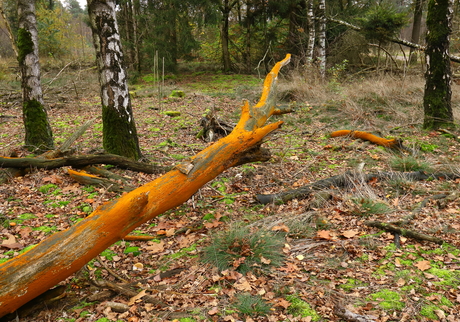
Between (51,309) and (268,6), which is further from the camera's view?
(268,6)

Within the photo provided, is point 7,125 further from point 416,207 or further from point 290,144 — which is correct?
point 416,207

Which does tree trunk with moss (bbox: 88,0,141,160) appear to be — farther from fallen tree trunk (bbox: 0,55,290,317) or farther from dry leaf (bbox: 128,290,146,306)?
dry leaf (bbox: 128,290,146,306)

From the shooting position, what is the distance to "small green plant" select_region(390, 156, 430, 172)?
5535 mm

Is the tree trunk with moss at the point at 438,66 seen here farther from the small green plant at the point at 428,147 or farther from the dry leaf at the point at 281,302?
the dry leaf at the point at 281,302

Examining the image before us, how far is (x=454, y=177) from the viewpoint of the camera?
521 centimetres

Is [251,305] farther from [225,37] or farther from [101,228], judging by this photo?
[225,37]

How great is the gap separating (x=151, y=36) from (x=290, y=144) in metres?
13.5

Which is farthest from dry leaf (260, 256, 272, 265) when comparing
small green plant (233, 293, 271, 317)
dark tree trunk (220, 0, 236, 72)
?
dark tree trunk (220, 0, 236, 72)

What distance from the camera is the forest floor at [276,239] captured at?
2.67 meters

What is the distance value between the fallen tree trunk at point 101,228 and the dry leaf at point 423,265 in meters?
2.28

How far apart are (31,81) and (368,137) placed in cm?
697

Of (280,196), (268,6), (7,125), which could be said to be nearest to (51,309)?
(280,196)

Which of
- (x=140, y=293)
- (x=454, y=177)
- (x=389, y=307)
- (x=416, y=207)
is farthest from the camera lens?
(x=454, y=177)

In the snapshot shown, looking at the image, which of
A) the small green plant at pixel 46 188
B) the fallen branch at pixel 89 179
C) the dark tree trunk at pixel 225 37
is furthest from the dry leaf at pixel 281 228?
the dark tree trunk at pixel 225 37
